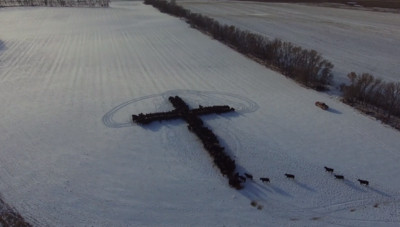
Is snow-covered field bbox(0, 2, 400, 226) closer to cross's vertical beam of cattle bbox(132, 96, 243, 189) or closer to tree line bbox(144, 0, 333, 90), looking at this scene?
cross's vertical beam of cattle bbox(132, 96, 243, 189)

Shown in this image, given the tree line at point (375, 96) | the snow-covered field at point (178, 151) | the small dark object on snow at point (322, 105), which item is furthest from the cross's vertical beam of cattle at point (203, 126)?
the tree line at point (375, 96)

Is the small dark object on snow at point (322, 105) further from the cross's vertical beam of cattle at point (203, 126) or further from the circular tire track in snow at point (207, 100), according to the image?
the cross's vertical beam of cattle at point (203, 126)

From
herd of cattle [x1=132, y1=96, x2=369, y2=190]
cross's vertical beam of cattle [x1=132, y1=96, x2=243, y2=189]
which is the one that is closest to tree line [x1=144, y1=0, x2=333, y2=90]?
herd of cattle [x1=132, y1=96, x2=369, y2=190]

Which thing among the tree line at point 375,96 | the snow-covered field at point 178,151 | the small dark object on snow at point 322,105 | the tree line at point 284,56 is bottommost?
the snow-covered field at point 178,151

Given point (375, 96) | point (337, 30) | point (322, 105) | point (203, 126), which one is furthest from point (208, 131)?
point (337, 30)

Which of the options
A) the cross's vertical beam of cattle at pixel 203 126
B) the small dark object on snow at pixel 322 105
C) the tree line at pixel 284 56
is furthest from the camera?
the tree line at pixel 284 56

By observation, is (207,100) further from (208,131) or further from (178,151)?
(178,151)
